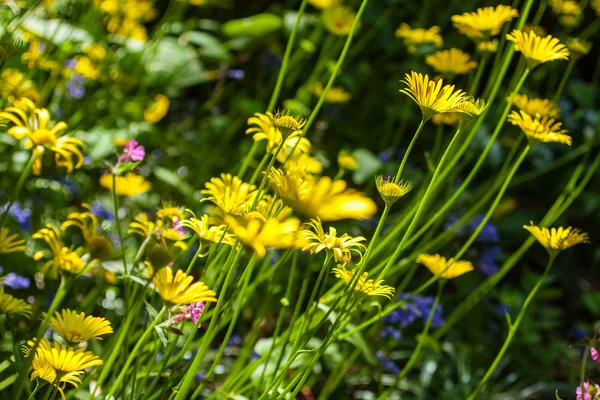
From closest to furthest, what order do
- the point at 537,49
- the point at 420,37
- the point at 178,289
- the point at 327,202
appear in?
the point at 327,202
the point at 178,289
the point at 537,49
the point at 420,37

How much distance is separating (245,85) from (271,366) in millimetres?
1649

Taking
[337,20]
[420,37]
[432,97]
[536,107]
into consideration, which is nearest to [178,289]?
[432,97]

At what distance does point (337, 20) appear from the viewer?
68.4 inches

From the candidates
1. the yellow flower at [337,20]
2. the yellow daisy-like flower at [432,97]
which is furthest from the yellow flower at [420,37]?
the yellow daisy-like flower at [432,97]

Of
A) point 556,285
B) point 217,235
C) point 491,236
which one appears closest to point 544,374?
point 491,236

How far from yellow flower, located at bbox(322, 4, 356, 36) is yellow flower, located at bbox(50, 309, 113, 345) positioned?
109 centimetres

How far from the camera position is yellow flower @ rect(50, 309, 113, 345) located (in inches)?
27.4

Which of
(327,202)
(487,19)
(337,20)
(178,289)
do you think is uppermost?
(487,19)

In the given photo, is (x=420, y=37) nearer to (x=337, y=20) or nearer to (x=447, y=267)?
(x=337, y=20)

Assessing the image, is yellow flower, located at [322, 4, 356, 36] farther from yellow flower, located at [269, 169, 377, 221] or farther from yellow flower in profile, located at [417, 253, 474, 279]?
yellow flower, located at [269, 169, 377, 221]

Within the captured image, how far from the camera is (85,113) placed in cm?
169

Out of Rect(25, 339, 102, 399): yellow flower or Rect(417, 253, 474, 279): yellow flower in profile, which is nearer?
Rect(25, 339, 102, 399): yellow flower

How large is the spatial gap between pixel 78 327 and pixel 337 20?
1.24 meters

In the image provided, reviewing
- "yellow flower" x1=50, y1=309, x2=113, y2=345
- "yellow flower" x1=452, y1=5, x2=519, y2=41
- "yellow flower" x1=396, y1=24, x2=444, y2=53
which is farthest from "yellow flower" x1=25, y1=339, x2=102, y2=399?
"yellow flower" x1=396, y1=24, x2=444, y2=53
